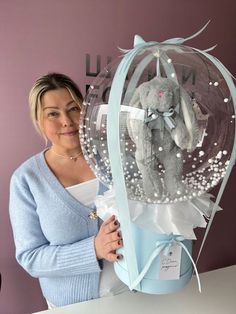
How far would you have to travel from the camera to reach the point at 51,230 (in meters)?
0.77

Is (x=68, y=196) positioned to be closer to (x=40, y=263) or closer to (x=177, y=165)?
(x=40, y=263)

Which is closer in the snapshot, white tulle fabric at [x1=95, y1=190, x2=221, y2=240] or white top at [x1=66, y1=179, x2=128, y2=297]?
white tulle fabric at [x1=95, y1=190, x2=221, y2=240]

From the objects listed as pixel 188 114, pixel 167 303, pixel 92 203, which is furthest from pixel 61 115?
pixel 167 303

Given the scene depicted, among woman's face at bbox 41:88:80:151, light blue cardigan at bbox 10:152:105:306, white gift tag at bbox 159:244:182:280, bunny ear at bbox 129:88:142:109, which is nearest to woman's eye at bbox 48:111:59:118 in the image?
woman's face at bbox 41:88:80:151

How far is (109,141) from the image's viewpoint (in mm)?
524

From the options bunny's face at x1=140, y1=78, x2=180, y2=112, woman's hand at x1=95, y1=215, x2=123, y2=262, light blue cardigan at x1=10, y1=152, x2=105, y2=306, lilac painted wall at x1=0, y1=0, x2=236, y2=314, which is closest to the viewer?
bunny's face at x1=140, y1=78, x2=180, y2=112

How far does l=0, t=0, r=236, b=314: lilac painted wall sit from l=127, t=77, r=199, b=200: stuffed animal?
47 centimetres

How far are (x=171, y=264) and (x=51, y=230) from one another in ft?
0.97

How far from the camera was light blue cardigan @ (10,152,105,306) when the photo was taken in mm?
756

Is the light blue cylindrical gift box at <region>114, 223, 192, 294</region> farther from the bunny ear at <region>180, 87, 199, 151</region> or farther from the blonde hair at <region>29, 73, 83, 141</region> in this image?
the blonde hair at <region>29, 73, 83, 141</region>

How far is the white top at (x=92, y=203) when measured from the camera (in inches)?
31.2

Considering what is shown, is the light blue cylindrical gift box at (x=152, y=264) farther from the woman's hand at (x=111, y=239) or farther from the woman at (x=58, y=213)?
the woman at (x=58, y=213)

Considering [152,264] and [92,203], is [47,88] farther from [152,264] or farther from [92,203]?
[152,264]

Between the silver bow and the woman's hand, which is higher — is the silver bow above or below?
above
